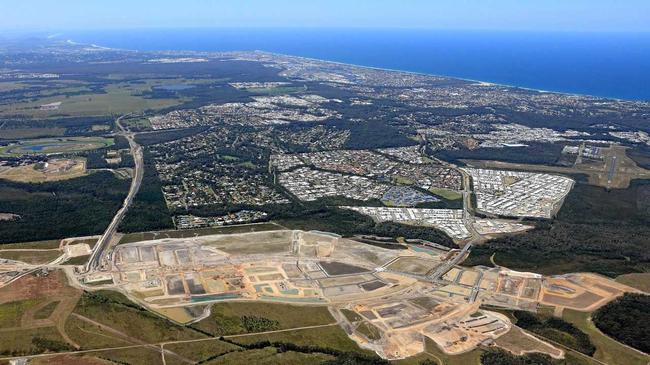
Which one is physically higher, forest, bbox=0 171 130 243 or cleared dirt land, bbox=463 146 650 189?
cleared dirt land, bbox=463 146 650 189

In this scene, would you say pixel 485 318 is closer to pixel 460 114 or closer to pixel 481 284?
pixel 481 284

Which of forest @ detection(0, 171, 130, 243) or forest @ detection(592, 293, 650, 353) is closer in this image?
forest @ detection(592, 293, 650, 353)

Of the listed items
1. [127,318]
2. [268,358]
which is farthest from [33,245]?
[268,358]

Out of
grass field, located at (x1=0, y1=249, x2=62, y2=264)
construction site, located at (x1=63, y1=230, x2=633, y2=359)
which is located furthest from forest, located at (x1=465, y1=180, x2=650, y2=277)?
grass field, located at (x1=0, y1=249, x2=62, y2=264)

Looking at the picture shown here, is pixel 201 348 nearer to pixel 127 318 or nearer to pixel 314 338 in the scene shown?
pixel 127 318

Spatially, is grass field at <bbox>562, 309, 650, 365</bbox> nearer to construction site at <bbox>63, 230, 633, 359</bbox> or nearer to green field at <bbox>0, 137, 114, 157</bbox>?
construction site at <bbox>63, 230, 633, 359</bbox>

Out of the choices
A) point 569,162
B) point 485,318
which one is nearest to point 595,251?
point 485,318

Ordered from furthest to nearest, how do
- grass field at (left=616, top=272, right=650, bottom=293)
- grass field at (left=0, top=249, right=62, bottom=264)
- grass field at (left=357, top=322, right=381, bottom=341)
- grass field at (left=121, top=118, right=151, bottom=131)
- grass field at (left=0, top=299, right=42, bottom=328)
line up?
1. grass field at (left=121, top=118, right=151, bottom=131)
2. grass field at (left=0, top=249, right=62, bottom=264)
3. grass field at (left=616, top=272, right=650, bottom=293)
4. grass field at (left=0, top=299, right=42, bottom=328)
5. grass field at (left=357, top=322, right=381, bottom=341)
